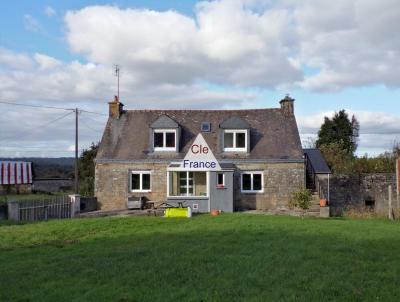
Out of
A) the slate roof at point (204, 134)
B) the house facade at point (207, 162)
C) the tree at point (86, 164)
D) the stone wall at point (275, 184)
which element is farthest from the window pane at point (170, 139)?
the tree at point (86, 164)

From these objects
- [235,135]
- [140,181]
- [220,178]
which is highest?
[235,135]

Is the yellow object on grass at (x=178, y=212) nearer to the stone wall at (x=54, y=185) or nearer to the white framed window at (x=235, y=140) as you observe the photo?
the white framed window at (x=235, y=140)

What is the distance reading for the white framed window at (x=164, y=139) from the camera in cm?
3069

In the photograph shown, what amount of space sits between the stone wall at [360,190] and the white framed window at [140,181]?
10915mm

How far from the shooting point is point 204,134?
103 feet

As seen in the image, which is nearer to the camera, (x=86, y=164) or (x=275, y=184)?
(x=275, y=184)

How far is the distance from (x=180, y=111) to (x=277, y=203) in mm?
8823

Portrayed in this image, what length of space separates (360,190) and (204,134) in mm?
9911

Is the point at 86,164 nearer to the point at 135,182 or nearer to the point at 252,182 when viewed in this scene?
the point at 135,182

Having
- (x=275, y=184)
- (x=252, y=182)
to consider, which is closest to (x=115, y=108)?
(x=252, y=182)

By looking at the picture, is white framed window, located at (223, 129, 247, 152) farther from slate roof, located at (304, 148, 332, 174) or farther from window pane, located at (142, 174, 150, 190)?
slate roof, located at (304, 148, 332, 174)

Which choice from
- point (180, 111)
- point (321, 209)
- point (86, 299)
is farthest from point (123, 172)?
point (86, 299)

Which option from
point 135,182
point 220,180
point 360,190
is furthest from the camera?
point 135,182

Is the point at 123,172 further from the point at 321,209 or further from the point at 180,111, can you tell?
the point at 321,209
